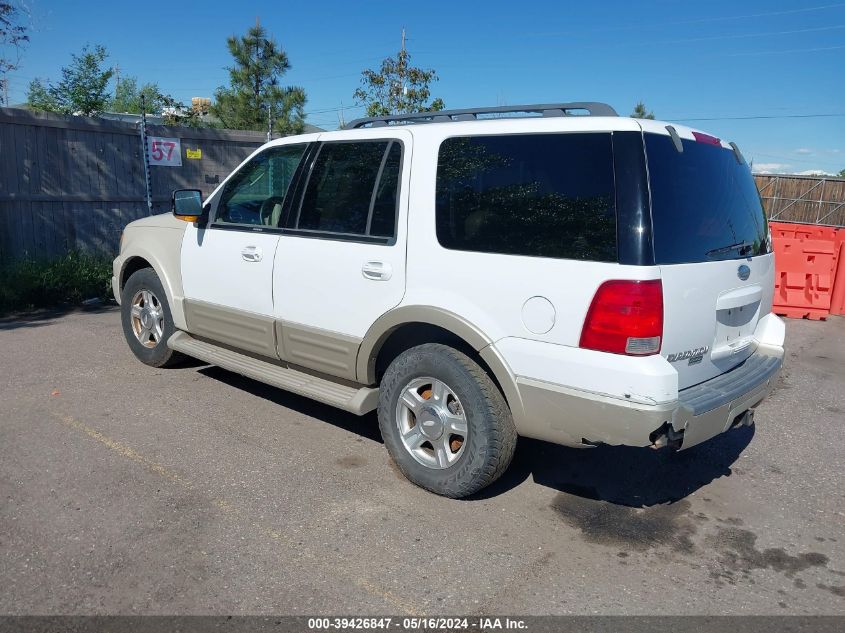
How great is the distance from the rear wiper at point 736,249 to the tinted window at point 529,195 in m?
0.70

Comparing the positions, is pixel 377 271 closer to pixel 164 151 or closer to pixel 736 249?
pixel 736 249

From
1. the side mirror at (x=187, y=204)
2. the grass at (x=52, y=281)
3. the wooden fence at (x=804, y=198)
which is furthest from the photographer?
the wooden fence at (x=804, y=198)

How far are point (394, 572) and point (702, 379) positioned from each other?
1.87 m

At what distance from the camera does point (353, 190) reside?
4367 mm

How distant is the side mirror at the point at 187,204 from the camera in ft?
Answer: 16.9

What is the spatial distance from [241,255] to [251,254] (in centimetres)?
13

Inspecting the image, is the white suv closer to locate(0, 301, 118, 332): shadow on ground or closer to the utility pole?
locate(0, 301, 118, 332): shadow on ground

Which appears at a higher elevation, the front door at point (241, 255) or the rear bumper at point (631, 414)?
the front door at point (241, 255)

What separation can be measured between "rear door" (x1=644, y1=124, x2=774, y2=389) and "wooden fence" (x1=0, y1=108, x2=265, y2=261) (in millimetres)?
8911

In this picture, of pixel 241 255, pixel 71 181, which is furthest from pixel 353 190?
pixel 71 181

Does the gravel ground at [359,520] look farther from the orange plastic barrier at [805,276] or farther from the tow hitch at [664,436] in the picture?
the orange plastic barrier at [805,276]

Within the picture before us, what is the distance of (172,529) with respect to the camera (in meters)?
3.51

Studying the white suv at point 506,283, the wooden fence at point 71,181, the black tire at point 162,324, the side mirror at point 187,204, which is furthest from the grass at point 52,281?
the white suv at point 506,283

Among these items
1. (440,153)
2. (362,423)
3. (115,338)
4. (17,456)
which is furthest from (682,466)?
(115,338)
